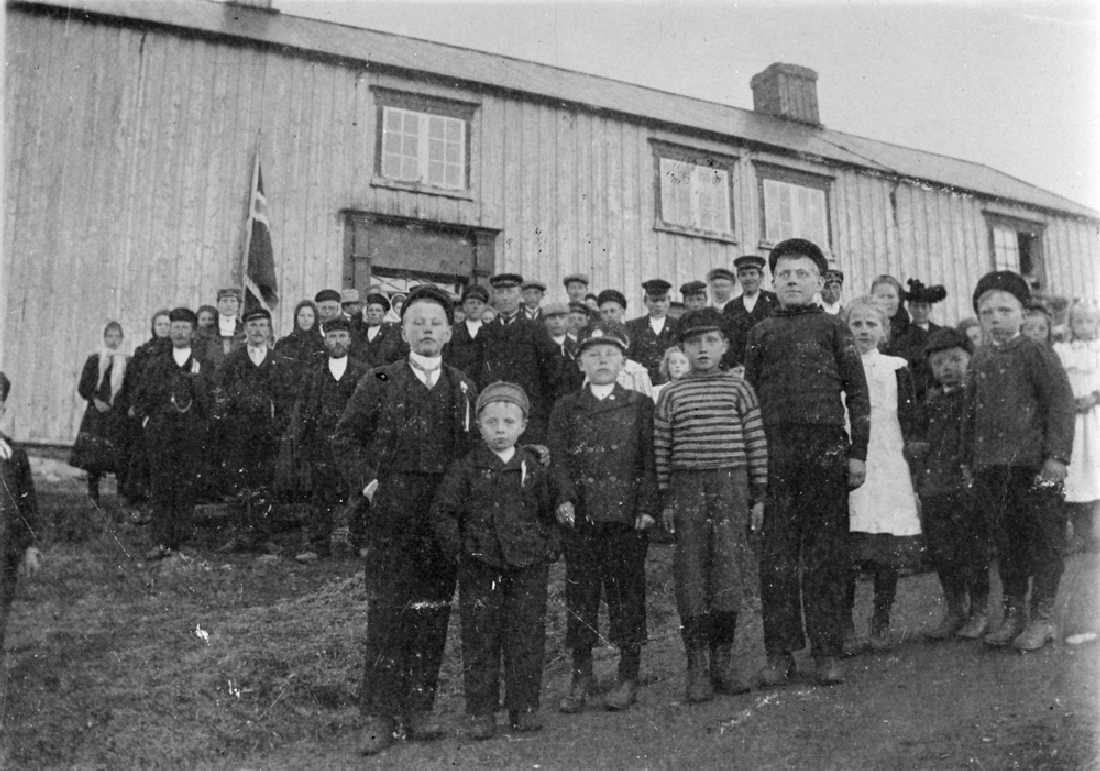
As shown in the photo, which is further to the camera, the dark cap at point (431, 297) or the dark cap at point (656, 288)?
the dark cap at point (656, 288)

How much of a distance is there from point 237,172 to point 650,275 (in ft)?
19.3

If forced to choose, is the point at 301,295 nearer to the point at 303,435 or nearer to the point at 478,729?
the point at 303,435

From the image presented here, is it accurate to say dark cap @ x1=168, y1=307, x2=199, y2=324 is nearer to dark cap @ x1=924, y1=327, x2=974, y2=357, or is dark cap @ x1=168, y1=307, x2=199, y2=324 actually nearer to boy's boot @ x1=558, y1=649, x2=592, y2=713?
boy's boot @ x1=558, y1=649, x2=592, y2=713

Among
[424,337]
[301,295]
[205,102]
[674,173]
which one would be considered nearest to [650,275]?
[674,173]

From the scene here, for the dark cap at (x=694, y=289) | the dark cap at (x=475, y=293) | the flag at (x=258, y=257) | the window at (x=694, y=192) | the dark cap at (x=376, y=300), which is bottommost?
the dark cap at (x=475, y=293)

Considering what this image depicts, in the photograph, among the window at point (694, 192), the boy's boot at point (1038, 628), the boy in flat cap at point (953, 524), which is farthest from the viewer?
the window at point (694, 192)

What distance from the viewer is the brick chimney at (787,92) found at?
17.6 metres

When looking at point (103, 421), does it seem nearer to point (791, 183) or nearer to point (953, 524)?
point (953, 524)

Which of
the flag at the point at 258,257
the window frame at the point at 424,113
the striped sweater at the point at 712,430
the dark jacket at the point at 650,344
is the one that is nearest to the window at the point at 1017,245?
the window frame at the point at 424,113

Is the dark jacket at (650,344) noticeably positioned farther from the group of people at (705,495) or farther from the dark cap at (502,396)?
the dark cap at (502,396)

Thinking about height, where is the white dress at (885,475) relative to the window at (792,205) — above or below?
below

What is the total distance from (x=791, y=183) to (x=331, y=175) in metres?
7.58

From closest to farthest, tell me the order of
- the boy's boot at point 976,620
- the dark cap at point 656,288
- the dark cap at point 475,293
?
the boy's boot at point 976,620
the dark cap at point 475,293
the dark cap at point 656,288

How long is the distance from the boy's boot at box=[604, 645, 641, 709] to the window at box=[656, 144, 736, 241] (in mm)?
10411
